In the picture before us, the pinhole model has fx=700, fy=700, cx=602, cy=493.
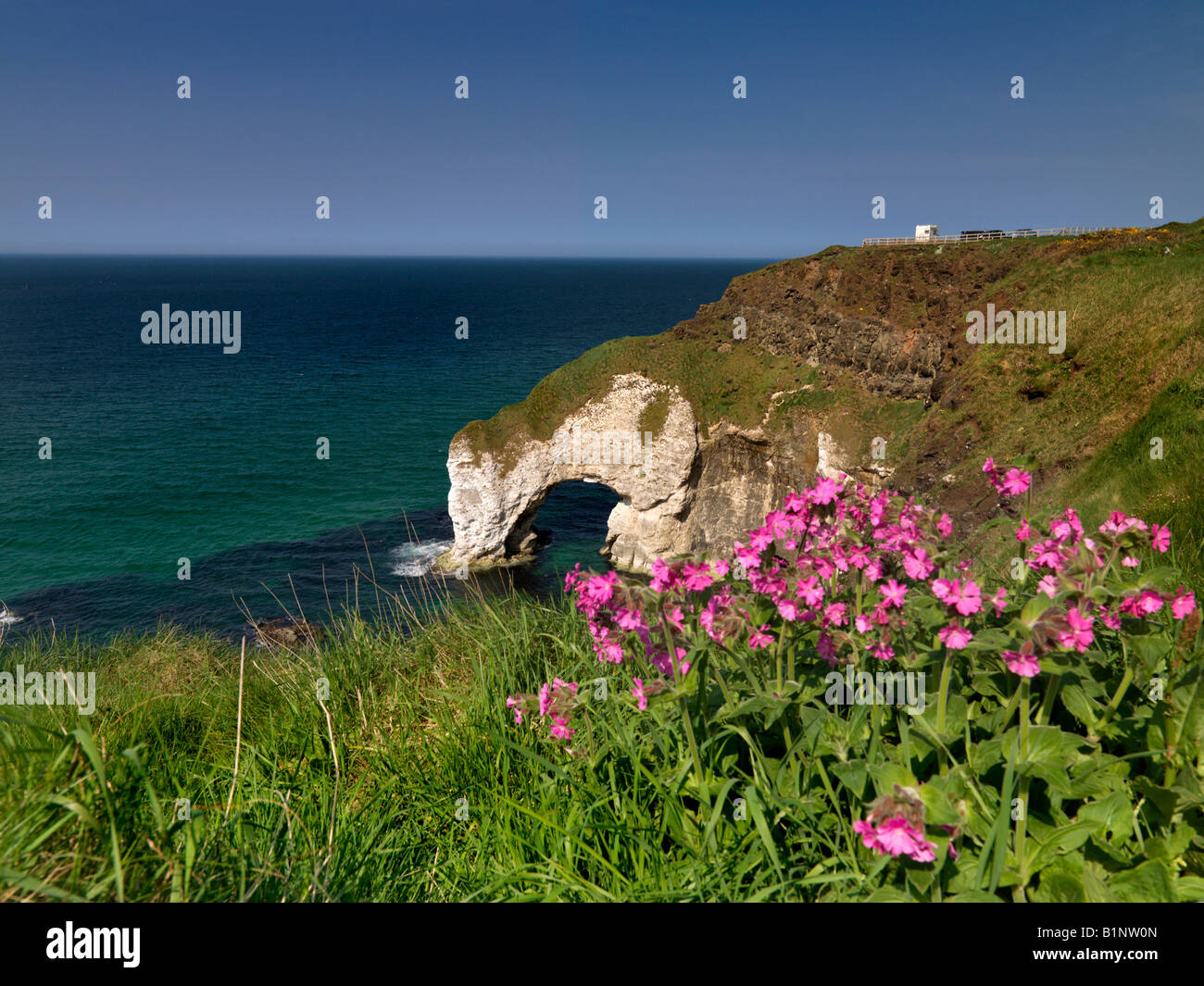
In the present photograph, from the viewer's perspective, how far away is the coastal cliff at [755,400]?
125 ft

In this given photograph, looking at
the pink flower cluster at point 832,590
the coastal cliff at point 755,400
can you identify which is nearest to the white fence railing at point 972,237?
the coastal cliff at point 755,400

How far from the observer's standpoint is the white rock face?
4306cm

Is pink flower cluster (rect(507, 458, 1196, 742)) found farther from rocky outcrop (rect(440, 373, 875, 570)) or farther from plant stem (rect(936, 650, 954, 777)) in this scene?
rocky outcrop (rect(440, 373, 875, 570))

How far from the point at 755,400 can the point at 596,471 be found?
10835 millimetres

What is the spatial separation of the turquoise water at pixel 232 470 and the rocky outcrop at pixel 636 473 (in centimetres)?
386

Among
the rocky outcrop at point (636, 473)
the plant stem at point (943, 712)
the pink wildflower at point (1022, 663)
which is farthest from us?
the rocky outcrop at point (636, 473)

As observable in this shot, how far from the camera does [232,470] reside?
197ft

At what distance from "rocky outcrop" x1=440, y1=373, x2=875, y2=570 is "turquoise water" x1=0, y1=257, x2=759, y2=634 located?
12.7ft

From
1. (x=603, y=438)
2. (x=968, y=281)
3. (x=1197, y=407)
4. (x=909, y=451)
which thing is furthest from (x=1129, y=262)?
(x=603, y=438)

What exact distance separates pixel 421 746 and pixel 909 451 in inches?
1371

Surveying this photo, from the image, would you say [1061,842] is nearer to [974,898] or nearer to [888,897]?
[974,898]

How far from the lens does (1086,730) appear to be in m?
3.69

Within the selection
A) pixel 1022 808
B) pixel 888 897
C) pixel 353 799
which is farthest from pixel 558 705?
pixel 1022 808

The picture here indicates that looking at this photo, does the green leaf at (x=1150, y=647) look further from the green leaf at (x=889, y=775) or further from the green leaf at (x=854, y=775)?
the green leaf at (x=854, y=775)
